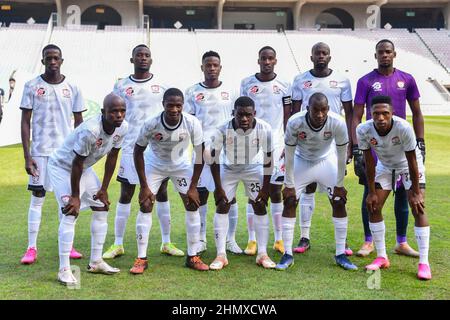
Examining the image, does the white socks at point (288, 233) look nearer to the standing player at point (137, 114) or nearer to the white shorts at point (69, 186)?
the standing player at point (137, 114)

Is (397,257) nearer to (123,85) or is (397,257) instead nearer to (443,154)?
(123,85)

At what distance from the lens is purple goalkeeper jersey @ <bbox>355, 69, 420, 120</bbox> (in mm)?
6102

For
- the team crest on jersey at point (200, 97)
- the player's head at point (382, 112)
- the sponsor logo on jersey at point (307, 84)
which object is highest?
the sponsor logo on jersey at point (307, 84)

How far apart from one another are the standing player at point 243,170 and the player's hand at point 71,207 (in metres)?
1.48

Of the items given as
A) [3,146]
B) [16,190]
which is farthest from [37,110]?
[3,146]

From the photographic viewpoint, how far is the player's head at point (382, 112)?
5.34 meters

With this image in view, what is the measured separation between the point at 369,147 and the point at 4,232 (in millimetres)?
4914

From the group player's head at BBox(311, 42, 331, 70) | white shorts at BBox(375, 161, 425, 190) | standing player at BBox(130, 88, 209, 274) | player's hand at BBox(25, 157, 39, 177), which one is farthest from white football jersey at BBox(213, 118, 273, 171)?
player's hand at BBox(25, 157, 39, 177)

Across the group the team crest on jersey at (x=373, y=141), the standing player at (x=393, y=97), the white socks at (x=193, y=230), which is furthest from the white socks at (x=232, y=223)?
the team crest on jersey at (x=373, y=141)

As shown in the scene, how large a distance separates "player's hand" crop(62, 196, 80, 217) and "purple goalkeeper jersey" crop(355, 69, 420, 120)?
343 cm

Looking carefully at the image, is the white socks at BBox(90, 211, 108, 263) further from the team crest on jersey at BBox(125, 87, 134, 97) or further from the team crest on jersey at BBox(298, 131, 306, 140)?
the team crest on jersey at BBox(298, 131, 306, 140)

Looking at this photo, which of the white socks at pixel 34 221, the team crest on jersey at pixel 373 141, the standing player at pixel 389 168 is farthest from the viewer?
the white socks at pixel 34 221

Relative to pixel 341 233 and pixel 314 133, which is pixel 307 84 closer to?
pixel 314 133
